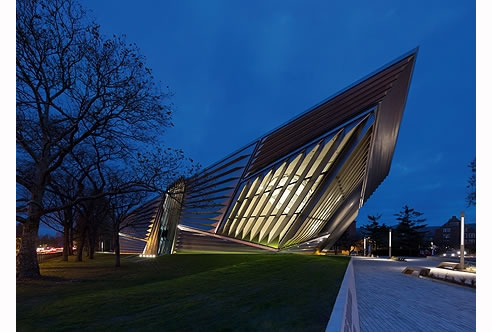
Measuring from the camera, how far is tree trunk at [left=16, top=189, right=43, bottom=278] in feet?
39.5

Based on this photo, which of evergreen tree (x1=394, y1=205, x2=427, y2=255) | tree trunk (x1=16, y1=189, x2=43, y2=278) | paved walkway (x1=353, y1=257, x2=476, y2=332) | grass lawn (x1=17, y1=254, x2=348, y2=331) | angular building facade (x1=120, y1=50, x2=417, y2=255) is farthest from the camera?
evergreen tree (x1=394, y1=205, x2=427, y2=255)

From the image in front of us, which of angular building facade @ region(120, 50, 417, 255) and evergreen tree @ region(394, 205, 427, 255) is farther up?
angular building facade @ region(120, 50, 417, 255)

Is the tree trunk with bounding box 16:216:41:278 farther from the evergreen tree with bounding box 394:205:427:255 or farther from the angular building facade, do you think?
the evergreen tree with bounding box 394:205:427:255

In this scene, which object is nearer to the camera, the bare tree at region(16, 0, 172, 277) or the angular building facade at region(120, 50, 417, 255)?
the bare tree at region(16, 0, 172, 277)

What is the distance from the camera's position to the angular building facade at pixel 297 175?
16438mm

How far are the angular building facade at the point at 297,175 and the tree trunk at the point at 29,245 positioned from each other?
17.6 feet

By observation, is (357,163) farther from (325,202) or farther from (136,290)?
(136,290)

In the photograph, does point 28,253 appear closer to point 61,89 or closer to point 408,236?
point 61,89

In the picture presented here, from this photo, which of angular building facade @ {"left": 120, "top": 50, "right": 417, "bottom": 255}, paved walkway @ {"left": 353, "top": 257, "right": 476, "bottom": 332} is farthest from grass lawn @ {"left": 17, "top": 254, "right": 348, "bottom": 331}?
angular building facade @ {"left": 120, "top": 50, "right": 417, "bottom": 255}

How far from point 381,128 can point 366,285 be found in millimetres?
8908

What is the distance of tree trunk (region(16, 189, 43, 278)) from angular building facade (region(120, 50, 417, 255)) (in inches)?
212

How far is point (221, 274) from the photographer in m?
11.4

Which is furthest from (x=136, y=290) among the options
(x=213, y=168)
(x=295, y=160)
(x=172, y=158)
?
(x=213, y=168)

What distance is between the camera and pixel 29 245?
1211 centimetres
